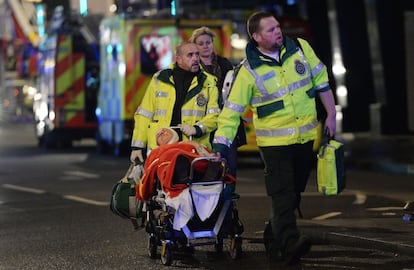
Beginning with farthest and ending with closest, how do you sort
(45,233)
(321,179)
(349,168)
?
(349,168) → (45,233) → (321,179)

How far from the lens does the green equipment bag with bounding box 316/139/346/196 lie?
9.05 metres

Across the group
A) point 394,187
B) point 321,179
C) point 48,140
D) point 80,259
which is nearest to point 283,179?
point 321,179

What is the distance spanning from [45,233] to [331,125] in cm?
369

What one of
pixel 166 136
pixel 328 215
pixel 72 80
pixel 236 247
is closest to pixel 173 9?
pixel 72 80

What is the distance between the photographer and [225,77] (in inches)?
433

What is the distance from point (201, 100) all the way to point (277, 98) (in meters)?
1.19

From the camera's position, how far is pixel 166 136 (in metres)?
9.85

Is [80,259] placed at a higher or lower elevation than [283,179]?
lower

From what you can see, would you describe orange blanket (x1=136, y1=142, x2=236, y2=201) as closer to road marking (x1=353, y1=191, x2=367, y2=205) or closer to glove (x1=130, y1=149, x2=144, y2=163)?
glove (x1=130, y1=149, x2=144, y2=163)

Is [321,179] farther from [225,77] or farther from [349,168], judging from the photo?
[349,168]

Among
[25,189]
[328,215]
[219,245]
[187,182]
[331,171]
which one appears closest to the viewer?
[331,171]

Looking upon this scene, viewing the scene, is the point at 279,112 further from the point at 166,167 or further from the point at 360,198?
the point at 360,198

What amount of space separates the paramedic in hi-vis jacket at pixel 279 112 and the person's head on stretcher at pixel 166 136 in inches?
26.5

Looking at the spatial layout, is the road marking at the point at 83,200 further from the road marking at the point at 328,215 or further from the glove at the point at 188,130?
the glove at the point at 188,130
